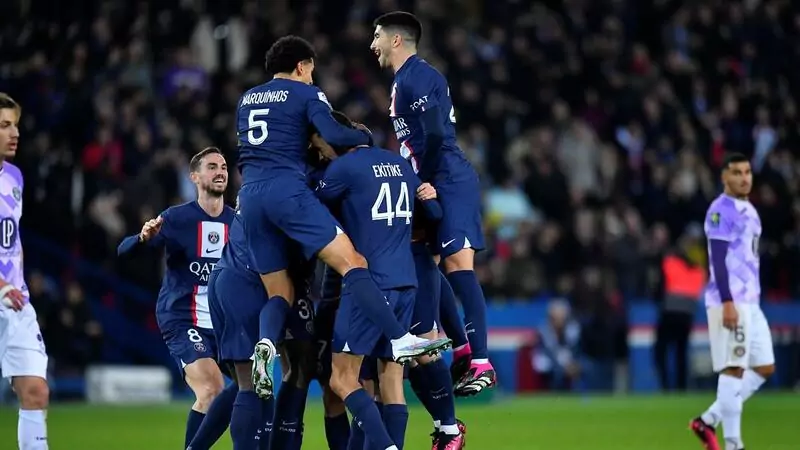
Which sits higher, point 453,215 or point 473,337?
point 453,215

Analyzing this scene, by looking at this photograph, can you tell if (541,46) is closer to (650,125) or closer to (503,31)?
(503,31)

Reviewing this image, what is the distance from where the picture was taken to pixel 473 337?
1034cm

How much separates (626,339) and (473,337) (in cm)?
1153

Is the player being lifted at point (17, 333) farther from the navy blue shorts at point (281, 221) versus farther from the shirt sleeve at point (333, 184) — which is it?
the shirt sleeve at point (333, 184)

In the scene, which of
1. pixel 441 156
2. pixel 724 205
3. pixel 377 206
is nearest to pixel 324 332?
pixel 377 206

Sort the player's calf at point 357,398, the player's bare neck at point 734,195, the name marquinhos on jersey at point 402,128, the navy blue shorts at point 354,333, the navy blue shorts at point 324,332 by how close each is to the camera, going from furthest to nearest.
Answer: the player's bare neck at point 734,195 < the name marquinhos on jersey at point 402,128 < the navy blue shorts at point 324,332 < the navy blue shorts at point 354,333 < the player's calf at point 357,398

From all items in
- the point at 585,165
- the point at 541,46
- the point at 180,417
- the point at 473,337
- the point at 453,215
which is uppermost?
the point at 541,46

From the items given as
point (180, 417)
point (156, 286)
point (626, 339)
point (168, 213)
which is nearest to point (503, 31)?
point (626, 339)

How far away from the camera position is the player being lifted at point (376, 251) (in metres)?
9.48

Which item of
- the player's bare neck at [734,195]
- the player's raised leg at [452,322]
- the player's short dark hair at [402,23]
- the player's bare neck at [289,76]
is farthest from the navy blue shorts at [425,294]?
the player's bare neck at [734,195]

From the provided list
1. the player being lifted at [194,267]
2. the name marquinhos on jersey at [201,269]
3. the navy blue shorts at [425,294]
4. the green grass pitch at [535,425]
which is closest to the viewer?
the navy blue shorts at [425,294]

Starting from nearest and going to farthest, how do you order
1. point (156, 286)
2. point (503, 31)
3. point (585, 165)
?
point (156, 286) → point (585, 165) → point (503, 31)

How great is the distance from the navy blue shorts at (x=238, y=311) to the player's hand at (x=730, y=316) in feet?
14.6

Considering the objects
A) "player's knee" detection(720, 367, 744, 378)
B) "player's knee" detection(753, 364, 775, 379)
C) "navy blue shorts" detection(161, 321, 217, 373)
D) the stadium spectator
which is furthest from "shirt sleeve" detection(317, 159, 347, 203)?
the stadium spectator
